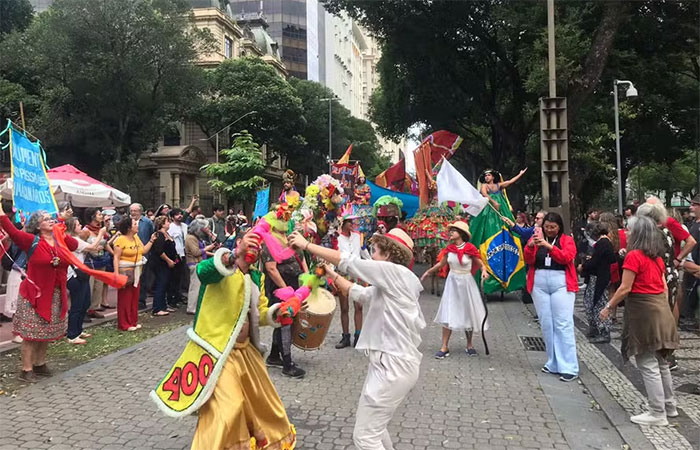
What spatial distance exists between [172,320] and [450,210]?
23.1 ft

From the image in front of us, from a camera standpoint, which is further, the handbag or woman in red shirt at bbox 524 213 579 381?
the handbag

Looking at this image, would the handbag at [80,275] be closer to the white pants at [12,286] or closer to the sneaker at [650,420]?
the white pants at [12,286]

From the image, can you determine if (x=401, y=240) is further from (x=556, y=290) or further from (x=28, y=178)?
(x=28, y=178)

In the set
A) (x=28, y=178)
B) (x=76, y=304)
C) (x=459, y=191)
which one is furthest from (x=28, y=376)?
(x=459, y=191)

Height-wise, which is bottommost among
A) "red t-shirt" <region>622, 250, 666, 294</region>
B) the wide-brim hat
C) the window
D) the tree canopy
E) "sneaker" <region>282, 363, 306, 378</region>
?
"sneaker" <region>282, 363, 306, 378</region>

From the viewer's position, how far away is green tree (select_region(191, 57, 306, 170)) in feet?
139

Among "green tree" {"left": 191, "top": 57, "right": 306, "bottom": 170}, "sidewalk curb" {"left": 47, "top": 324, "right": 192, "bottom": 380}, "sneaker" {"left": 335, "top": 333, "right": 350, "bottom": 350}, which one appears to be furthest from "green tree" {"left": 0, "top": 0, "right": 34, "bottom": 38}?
"sneaker" {"left": 335, "top": 333, "right": 350, "bottom": 350}

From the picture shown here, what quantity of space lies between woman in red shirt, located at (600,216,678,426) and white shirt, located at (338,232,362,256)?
144 inches

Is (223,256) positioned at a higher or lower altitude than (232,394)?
higher

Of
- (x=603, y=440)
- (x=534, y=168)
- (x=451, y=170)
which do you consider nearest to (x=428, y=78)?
(x=534, y=168)

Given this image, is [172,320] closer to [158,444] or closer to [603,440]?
[158,444]

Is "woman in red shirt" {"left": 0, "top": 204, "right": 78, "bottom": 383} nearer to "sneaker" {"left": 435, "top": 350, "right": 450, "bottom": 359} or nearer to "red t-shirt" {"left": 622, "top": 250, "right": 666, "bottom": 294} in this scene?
"sneaker" {"left": 435, "top": 350, "right": 450, "bottom": 359}

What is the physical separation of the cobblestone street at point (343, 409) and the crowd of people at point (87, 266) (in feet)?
2.49

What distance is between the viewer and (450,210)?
13.6m
